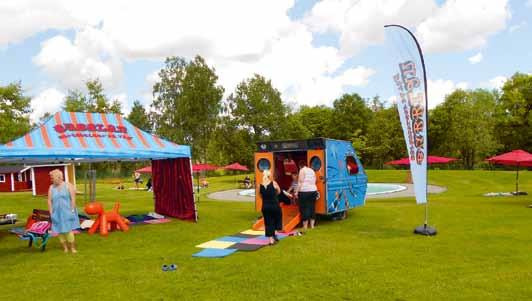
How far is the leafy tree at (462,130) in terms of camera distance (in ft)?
145

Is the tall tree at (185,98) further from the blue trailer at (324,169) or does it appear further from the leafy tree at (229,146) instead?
the blue trailer at (324,169)

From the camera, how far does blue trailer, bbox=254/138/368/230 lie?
1126cm

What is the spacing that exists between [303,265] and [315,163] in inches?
181

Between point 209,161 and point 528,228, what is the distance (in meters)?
43.3

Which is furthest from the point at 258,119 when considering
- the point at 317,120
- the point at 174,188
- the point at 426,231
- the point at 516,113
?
the point at 426,231

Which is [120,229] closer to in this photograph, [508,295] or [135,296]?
[135,296]

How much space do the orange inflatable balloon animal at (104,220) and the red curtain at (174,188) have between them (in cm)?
200

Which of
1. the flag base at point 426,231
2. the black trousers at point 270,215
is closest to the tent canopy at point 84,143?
the black trousers at point 270,215

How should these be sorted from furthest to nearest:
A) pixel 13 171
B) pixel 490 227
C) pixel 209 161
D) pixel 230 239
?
pixel 209 161, pixel 13 171, pixel 490 227, pixel 230 239

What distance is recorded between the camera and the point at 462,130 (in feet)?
146

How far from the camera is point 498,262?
6.95 meters

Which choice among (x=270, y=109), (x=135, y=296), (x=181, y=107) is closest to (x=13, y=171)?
(x=181, y=107)

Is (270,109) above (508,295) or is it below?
above

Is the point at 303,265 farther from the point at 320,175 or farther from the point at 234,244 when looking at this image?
the point at 320,175
